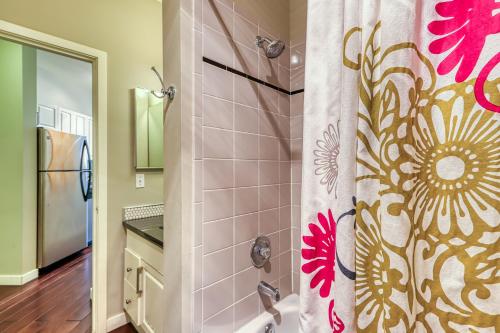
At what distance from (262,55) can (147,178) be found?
1.41 m

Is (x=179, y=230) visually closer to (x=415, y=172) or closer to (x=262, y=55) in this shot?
(x=415, y=172)

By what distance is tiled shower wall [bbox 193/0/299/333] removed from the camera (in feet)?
3.03

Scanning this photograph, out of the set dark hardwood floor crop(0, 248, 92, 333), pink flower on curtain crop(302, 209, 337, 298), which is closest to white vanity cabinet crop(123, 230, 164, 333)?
dark hardwood floor crop(0, 248, 92, 333)

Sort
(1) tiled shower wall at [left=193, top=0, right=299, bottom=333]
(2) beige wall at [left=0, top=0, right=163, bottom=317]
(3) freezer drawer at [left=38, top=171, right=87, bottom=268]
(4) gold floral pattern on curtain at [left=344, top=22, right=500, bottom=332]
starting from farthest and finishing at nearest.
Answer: (3) freezer drawer at [left=38, top=171, right=87, bottom=268] → (2) beige wall at [left=0, top=0, right=163, bottom=317] → (1) tiled shower wall at [left=193, top=0, right=299, bottom=333] → (4) gold floral pattern on curtain at [left=344, top=22, right=500, bottom=332]

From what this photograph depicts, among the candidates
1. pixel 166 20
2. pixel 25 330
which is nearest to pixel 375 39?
pixel 166 20

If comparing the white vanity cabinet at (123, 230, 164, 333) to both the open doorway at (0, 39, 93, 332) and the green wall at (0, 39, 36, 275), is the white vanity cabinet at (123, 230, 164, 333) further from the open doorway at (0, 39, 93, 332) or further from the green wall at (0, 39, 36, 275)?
the green wall at (0, 39, 36, 275)

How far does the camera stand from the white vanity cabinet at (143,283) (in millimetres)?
1344

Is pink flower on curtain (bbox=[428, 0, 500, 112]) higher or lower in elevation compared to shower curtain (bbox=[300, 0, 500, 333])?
higher

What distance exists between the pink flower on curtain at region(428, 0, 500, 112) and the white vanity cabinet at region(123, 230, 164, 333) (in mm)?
1435

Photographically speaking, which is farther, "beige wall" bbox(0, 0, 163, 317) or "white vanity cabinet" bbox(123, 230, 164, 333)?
"beige wall" bbox(0, 0, 163, 317)

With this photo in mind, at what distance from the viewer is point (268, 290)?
1.13 meters

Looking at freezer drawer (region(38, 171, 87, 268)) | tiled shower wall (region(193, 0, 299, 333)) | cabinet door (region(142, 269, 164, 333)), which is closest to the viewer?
tiled shower wall (region(193, 0, 299, 333))

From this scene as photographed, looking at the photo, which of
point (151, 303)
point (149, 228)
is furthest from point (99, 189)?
point (151, 303)

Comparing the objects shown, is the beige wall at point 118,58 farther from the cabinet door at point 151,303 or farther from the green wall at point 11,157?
the green wall at point 11,157
